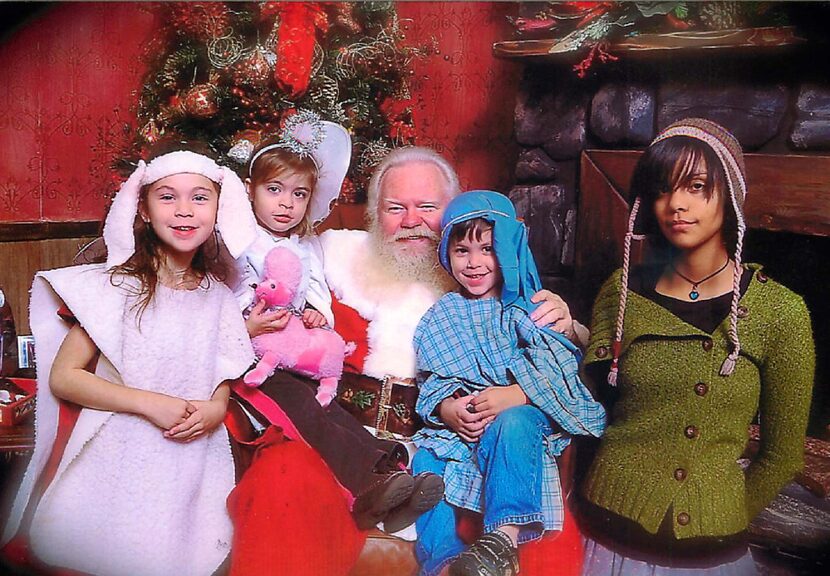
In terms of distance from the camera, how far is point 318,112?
1.76m

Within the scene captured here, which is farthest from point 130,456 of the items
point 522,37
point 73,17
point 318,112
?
point 522,37

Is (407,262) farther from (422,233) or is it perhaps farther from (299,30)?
(299,30)

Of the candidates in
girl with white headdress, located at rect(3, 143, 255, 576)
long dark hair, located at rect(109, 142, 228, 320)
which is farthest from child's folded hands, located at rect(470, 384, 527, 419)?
long dark hair, located at rect(109, 142, 228, 320)

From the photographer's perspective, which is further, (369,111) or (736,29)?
(369,111)

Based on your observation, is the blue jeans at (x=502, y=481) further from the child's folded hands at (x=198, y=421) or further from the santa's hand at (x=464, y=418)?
the child's folded hands at (x=198, y=421)

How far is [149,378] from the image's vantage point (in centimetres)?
174

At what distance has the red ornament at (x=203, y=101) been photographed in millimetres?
1761

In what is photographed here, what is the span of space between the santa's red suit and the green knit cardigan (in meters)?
0.20

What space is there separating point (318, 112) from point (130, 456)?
0.79m

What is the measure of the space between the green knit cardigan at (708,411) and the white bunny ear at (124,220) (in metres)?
1.00

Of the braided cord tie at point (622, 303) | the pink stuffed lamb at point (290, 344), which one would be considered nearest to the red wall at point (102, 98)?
the braided cord tie at point (622, 303)

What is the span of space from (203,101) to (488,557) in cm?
106

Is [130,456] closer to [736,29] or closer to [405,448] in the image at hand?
[405,448]

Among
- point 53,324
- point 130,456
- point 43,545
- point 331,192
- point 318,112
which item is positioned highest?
point 318,112
